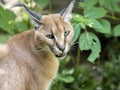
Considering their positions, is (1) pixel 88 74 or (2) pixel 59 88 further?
(1) pixel 88 74

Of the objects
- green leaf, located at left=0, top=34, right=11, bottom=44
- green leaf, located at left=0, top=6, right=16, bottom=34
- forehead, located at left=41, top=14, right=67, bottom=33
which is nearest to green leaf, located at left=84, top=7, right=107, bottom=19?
forehead, located at left=41, top=14, right=67, bottom=33

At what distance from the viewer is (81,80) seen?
741 centimetres

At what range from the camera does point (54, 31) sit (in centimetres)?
452

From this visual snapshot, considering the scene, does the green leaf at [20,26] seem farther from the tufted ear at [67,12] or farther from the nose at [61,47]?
the nose at [61,47]

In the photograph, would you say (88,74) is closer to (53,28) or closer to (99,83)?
(99,83)

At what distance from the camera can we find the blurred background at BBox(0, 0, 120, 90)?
16.8ft

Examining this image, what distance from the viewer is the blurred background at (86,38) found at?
5121 mm

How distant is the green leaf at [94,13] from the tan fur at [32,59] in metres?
0.53

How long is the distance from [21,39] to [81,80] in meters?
2.72

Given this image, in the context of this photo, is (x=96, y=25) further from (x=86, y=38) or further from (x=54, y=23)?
(x=54, y=23)

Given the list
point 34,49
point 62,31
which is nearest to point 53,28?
point 62,31

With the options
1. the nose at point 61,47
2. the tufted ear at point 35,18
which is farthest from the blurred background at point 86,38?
the nose at point 61,47

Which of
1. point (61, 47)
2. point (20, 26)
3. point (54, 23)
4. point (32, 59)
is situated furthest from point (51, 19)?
point (20, 26)

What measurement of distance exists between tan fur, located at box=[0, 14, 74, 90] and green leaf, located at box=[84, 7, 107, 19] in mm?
530
